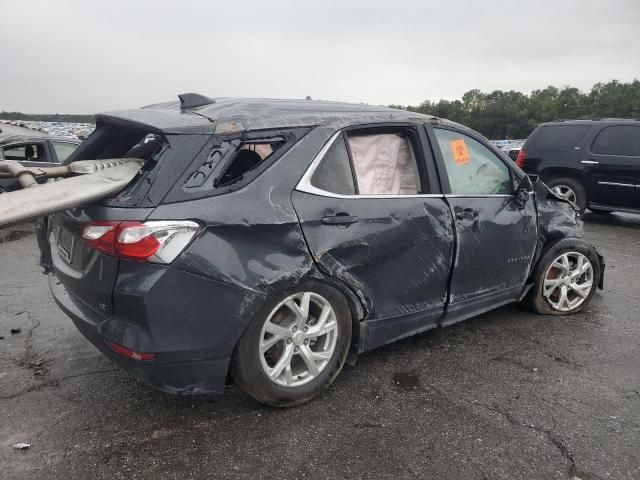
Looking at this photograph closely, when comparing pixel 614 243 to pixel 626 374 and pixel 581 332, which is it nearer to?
pixel 581 332

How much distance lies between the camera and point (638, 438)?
2.62 metres

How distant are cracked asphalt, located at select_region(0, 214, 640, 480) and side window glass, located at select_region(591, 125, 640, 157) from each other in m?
5.99

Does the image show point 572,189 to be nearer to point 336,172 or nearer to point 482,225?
point 482,225

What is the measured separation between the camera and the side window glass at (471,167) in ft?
11.4

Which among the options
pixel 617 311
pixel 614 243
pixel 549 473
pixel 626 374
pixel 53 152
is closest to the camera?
pixel 549 473

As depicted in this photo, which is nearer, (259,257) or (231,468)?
(231,468)

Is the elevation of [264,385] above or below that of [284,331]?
below

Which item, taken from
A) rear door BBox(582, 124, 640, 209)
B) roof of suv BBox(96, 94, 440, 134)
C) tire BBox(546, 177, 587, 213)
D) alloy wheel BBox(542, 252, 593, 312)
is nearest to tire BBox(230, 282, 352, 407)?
roof of suv BBox(96, 94, 440, 134)

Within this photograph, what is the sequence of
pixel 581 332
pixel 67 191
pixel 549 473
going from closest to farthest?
pixel 549 473 → pixel 67 191 → pixel 581 332

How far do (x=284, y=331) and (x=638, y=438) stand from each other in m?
1.85

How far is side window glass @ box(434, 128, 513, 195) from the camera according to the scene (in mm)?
3479

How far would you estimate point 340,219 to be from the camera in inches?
111

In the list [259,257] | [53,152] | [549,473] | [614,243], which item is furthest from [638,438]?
[53,152]

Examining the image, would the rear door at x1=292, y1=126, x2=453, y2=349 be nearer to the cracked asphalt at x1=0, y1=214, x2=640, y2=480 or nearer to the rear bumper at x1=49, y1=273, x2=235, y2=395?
the cracked asphalt at x1=0, y1=214, x2=640, y2=480
